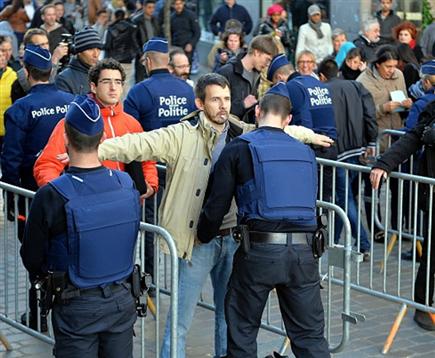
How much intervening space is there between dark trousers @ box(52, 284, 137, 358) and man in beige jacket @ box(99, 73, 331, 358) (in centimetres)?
103

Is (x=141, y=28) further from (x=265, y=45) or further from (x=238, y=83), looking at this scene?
(x=265, y=45)

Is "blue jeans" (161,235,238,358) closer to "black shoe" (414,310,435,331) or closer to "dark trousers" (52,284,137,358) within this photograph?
"dark trousers" (52,284,137,358)

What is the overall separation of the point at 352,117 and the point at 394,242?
4.27 feet

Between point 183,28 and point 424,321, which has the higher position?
point 183,28

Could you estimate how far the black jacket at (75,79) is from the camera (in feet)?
29.0

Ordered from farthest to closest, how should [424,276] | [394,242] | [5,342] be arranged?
[394,242], [424,276], [5,342]

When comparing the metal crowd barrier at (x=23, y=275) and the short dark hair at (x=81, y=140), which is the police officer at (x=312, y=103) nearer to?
the metal crowd barrier at (x=23, y=275)

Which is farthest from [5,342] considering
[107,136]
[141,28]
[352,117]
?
[141,28]

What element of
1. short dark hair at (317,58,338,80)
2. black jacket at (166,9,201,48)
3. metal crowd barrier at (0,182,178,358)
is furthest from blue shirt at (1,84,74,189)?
black jacket at (166,9,201,48)

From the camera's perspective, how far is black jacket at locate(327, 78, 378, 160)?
32.5 ft

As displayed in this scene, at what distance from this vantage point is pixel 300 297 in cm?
604

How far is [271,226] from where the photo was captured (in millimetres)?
5965

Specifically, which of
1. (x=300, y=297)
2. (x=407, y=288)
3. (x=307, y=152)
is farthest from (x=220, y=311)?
(x=407, y=288)

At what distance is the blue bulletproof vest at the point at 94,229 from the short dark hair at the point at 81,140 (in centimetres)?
13
